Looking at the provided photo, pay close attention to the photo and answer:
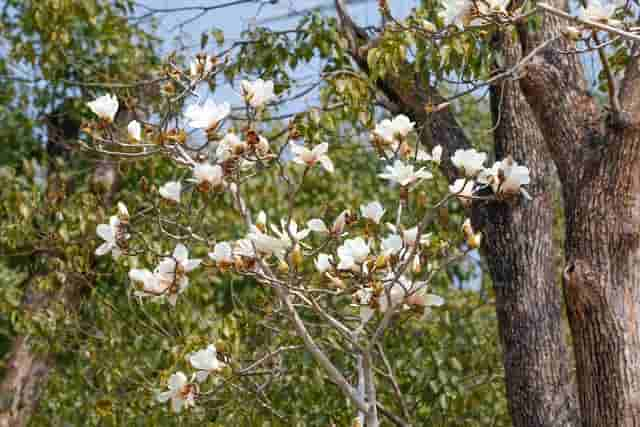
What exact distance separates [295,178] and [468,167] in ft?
14.4

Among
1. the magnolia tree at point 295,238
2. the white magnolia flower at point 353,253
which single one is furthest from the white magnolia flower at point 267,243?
the white magnolia flower at point 353,253

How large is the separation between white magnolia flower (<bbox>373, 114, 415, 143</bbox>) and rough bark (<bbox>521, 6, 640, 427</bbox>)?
943 millimetres

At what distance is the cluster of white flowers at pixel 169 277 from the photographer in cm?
207

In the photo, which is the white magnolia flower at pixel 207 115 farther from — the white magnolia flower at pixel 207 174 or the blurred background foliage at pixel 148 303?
the blurred background foliage at pixel 148 303

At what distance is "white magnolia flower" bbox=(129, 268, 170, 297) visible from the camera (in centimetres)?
205

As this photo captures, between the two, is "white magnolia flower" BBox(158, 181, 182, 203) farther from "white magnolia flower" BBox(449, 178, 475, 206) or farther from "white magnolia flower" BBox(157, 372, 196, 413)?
"white magnolia flower" BBox(449, 178, 475, 206)

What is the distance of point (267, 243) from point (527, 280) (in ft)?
4.95

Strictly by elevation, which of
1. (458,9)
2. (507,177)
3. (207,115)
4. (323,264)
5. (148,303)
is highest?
(458,9)

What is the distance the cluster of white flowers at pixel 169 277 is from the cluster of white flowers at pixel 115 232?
0.17 metres

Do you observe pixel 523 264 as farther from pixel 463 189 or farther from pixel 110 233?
pixel 110 233

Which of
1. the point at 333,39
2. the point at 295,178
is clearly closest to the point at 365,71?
the point at 333,39

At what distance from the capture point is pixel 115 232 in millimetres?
2217

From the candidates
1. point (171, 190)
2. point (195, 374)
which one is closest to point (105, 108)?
point (171, 190)

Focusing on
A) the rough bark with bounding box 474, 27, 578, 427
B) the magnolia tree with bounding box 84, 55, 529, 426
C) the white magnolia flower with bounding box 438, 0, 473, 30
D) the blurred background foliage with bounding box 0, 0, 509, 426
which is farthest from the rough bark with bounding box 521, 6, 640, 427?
the magnolia tree with bounding box 84, 55, 529, 426
